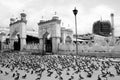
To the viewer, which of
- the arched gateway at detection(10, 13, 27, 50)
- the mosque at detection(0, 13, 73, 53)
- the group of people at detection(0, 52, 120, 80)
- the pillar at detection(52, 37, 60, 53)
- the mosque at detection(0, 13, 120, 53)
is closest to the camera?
the group of people at detection(0, 52, 120, 80)

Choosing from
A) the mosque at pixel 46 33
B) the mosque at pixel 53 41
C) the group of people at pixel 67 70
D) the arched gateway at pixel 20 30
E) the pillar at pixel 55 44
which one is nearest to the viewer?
the group of people at pixel 67 70

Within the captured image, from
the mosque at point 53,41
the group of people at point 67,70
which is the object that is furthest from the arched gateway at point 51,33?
the group of people at point 67,70

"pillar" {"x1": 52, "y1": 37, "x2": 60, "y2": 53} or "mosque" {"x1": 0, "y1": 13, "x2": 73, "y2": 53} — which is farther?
"mosque" {"x1": 0, "y1": 13, "x2": 73, "y2": 53}

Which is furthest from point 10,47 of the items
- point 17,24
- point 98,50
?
point 98,50

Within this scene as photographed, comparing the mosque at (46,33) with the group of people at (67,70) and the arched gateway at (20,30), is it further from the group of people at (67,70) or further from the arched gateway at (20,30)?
the group of people at (67,70)

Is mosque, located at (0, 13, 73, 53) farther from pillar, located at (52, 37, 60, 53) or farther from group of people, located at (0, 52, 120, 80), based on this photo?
group of people, located at (0, 52, 120, 80)

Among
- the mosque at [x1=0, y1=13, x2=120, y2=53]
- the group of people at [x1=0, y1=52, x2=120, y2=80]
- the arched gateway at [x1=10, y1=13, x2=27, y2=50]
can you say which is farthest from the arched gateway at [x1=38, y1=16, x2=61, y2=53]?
the group of people at [x1=0, y1=52, x2=120, y2=80]

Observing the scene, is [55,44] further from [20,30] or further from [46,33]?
[20,30]

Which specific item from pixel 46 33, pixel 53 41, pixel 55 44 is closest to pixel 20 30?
pixel 46 33

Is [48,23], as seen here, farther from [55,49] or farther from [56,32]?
[55,49]

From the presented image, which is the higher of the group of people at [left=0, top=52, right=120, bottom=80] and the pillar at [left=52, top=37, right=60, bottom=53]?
the pillar at [left=52, top=37, right=60, bottom=53]

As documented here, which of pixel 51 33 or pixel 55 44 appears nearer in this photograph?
pixel 55 44

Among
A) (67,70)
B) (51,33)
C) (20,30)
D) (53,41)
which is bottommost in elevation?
(67,70)

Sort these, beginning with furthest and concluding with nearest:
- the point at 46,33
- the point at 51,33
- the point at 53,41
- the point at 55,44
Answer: the point at 46,33 → the point at 51,33 → the point at 53,41 → the point at 55,44
